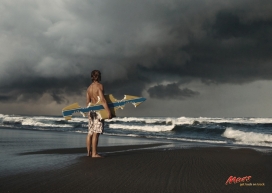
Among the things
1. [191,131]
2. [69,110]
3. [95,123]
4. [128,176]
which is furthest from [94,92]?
[191,131]

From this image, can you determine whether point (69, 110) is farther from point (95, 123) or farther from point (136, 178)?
point (136, 178)

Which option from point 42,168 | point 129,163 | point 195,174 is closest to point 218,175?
point 195,174

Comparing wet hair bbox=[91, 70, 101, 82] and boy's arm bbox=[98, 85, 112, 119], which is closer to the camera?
boy's arm bbox=[98, 85, 112, 119]

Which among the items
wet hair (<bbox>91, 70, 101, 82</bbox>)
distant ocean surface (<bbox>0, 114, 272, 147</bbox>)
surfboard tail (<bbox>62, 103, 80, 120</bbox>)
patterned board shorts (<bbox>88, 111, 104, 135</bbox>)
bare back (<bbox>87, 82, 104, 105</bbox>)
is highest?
wet hair (<bbox>91, 70, 101, 82</bbox>)

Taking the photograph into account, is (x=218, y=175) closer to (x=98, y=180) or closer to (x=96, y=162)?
(x=98, y=180)

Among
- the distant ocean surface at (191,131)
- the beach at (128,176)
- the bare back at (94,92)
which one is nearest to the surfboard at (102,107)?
the bare back at (94,92)

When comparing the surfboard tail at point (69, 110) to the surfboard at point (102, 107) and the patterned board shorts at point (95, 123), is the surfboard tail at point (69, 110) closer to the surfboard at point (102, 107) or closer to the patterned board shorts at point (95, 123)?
the surfboard at point (102, 107)

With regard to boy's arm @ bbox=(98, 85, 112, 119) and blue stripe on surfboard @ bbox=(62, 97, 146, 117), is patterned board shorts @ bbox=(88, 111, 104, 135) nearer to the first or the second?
blue stripe on surfboard @ bbox=(62, 97, 146, 117)

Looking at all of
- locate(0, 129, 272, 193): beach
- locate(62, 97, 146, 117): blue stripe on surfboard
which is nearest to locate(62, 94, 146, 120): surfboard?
locate(62, 97, 146, 117): blue stripe on surfboard

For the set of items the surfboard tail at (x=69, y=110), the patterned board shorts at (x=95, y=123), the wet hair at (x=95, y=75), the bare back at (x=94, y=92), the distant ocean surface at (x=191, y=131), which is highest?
the wet hair at (x=95, y=75)

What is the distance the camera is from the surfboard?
470 cm

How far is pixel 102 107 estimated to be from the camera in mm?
4691

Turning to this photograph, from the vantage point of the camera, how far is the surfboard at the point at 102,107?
470 cm

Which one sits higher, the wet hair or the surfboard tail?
the wet hair
